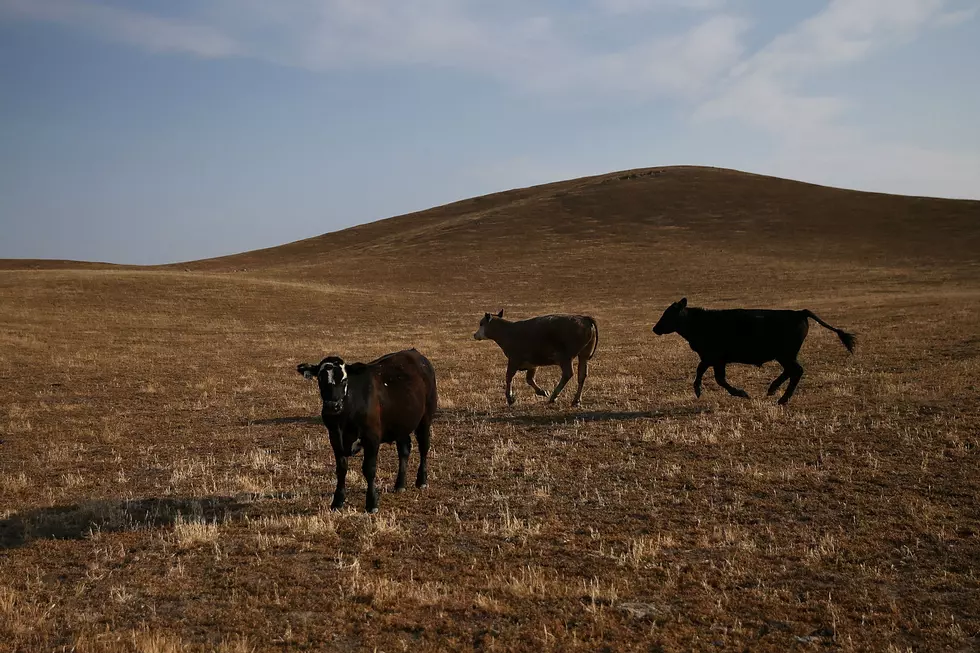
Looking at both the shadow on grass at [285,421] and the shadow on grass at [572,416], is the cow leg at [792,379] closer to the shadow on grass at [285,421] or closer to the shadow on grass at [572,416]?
the shadow on grass at [572,416]

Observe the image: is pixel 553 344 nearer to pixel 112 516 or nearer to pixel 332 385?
pixel 332 385

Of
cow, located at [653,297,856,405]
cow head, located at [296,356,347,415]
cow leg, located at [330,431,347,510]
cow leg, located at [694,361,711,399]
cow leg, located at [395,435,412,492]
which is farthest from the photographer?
cow leg, located at [694,361,711,399]

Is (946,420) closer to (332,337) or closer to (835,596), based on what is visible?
(835,596)

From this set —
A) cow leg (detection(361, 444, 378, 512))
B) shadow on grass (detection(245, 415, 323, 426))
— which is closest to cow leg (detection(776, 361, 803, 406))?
cow leg (detection(361, 444, 378, 512))

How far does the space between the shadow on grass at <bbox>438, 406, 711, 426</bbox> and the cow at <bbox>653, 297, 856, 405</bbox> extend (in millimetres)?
968

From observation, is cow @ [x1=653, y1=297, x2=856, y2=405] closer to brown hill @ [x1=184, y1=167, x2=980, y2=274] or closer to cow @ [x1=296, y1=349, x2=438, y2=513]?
cow @ [x1=296, y1=349, x2=438, y2=513]

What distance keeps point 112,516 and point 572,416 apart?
8.31 metres

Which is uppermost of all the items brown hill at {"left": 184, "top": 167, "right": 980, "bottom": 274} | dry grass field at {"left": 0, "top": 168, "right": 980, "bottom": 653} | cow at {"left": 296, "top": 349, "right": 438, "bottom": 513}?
brown hill at {"left": 184, "top": 167, "right": 980, "bottom": 274}

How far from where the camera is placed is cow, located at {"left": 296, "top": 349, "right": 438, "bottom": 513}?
25.0 feet

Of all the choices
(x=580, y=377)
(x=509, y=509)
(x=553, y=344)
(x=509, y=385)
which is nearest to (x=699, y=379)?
(x=580, y=377)

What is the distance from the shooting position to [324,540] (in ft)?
23.3

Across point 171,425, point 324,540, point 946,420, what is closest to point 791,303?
point 946,420

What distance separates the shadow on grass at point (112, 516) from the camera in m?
7.40

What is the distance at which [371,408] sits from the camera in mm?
8008
